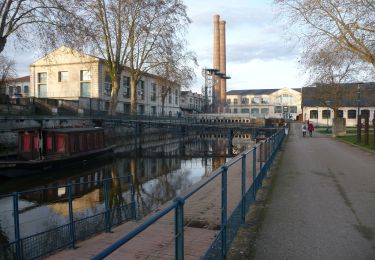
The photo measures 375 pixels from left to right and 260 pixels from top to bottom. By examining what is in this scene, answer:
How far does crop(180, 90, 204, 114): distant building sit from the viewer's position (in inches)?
3755

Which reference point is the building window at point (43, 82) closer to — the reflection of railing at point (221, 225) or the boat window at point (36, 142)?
the boat window at point (36, 142)

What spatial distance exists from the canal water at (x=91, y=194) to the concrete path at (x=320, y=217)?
184 inches

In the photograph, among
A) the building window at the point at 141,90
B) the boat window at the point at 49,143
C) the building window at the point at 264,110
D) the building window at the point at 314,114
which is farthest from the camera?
the building window at the point at 264,110

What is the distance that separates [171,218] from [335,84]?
41.6m

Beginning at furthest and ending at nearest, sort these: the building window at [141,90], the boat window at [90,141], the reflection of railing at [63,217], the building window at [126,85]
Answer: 1. the building window at [141,90]
2. the building window at [126,85]
3. the boat window at [90,141]
4. the reflection of railing at [63,217]

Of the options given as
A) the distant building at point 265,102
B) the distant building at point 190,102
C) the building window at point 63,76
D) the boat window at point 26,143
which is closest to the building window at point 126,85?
the building window at point 63,76

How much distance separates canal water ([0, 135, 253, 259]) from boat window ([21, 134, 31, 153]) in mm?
2989

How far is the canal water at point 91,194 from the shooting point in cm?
953

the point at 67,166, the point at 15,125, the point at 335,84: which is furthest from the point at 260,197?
the point at 335,84

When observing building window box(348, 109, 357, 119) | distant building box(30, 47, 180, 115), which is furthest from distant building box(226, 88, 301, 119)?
distant building box(30, 47, 180, 115)

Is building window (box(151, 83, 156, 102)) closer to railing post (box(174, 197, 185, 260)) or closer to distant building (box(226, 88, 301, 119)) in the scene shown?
distant building (box(226, 88, 301, 119))

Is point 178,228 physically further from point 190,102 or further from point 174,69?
point 190,102

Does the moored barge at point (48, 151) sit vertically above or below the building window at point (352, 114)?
below

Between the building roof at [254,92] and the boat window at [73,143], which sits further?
the building roof at [254,92]
